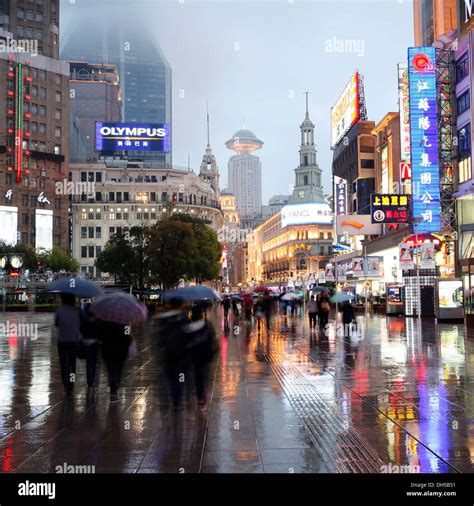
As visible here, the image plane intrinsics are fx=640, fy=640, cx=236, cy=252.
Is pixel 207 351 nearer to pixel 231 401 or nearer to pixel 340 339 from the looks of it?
pixel 231 401

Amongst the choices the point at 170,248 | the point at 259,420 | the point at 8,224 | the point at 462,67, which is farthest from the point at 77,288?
the point at 8,224

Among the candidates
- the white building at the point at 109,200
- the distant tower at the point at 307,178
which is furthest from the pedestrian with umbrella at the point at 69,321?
the distant tower at the point at 307,178

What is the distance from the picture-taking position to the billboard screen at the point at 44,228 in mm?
98188

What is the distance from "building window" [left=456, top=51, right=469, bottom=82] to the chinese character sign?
1.79 meters

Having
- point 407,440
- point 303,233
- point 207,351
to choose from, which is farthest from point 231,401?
point 303,233

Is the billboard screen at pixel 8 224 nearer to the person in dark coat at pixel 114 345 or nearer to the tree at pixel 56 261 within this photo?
the tree at pixel 56 261

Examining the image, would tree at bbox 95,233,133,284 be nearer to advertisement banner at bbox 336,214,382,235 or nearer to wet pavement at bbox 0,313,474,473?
advertisement banner at bbox 336,214,382,235

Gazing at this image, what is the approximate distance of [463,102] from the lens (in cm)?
4628

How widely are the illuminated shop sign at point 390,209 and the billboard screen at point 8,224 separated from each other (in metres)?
55.4

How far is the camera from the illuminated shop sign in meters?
47.2

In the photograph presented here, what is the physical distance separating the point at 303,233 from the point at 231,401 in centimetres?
13108

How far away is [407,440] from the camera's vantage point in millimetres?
7867

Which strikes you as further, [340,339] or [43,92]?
[43,92]

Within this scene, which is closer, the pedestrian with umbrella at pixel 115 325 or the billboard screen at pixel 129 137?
the pedestrian with umbrella at pixel 115 325
